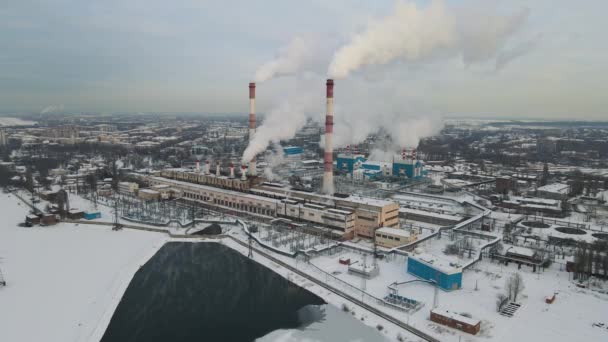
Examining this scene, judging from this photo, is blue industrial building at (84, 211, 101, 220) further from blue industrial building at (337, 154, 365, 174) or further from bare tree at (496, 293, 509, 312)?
blue industrial building at (337, 154, 365, 174)

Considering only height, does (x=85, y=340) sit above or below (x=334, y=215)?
below

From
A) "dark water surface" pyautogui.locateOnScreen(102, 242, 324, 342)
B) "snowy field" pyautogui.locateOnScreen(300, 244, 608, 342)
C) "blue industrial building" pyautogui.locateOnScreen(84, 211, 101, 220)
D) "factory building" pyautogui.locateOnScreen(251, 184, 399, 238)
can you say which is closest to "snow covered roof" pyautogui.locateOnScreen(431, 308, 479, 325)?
"snowy field" pyautogui.locateOnScreen(300, 244, 608, 342)

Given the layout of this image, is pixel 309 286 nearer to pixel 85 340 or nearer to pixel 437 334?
pixel 437 334

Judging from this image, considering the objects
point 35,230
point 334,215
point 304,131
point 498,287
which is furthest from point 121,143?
point 498,287

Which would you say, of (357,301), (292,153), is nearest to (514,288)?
(357,301)

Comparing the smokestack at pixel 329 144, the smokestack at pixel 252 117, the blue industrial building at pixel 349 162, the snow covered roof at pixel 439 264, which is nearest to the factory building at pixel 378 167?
the blue industrial building at pixel 349 162

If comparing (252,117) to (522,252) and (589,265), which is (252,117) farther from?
(589,265)
